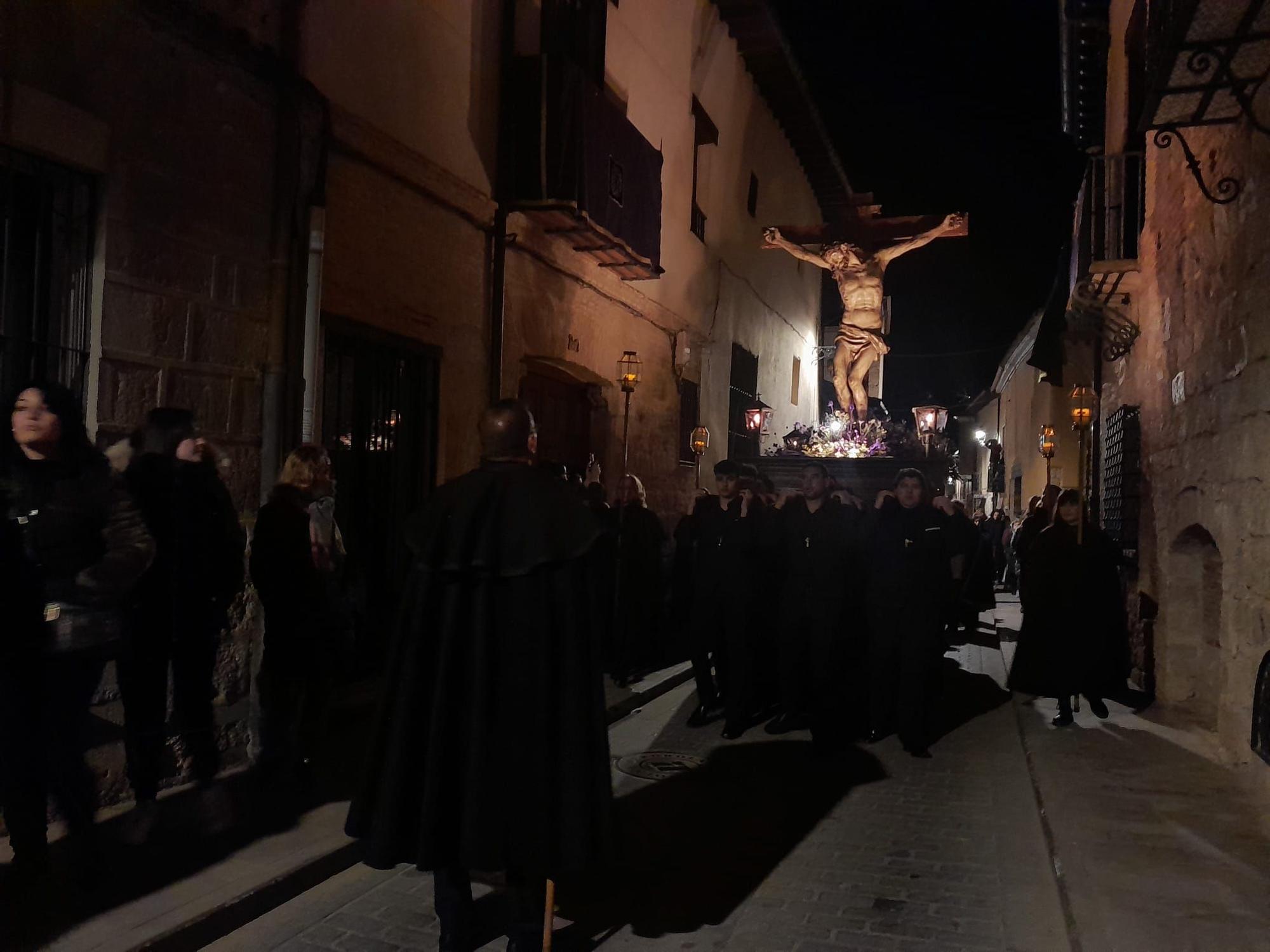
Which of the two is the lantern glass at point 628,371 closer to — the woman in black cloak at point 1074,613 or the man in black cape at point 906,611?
the man in black cape at point 906,611

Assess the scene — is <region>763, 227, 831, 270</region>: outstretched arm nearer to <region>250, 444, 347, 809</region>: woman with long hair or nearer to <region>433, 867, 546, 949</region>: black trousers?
<region>250, 444, 347, 809</region>: woman with long hair

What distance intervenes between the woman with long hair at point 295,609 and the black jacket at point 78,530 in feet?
4.12

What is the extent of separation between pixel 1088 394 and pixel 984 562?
2.93 metres

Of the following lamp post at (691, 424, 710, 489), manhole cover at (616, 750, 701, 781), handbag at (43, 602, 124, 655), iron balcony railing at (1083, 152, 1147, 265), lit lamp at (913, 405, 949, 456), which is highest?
iron balcony railing at (1083, 152, 1147, 265)

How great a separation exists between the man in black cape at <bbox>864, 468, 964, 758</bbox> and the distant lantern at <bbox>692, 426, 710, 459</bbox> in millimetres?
7793

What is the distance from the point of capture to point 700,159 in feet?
54.9

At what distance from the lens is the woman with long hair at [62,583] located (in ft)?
13.0

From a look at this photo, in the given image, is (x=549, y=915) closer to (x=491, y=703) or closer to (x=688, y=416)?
(x=491, y=703)

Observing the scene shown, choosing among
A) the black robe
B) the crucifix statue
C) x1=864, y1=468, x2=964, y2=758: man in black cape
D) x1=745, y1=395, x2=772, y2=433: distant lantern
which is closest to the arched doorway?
the black robe

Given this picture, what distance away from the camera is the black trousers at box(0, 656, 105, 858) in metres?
3.90

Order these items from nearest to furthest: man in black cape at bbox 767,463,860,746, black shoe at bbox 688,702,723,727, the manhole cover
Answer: the manhole cover → man in black cape at bbox 767,463,860,746 → black shoe at bbox 688,702,723,727

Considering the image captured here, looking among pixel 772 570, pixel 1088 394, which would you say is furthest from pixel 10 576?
pixel 1088 394

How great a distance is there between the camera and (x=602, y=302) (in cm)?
1254

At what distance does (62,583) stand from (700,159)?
47.0 ft
